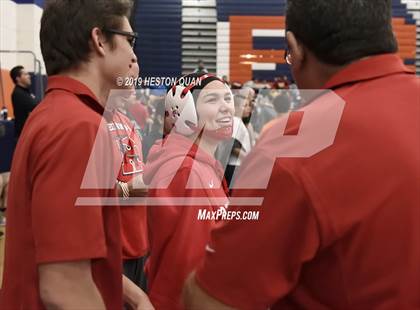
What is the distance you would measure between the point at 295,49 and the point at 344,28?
0.38 feet

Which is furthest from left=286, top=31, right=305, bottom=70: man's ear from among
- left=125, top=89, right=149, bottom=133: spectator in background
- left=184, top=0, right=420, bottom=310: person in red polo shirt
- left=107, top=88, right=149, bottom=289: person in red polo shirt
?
left=125, top=89, right=149, bottom=133: spectator in background

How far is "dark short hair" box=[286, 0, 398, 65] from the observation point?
1095 millimetres

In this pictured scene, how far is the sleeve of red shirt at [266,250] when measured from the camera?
1022 millimetres

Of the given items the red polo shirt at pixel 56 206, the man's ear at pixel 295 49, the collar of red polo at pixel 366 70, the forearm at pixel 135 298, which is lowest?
the forearm at pixel 135 298

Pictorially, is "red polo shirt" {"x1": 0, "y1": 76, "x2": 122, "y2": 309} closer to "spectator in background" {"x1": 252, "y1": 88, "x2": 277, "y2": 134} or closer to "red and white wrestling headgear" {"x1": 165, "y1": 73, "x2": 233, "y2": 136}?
"red and white wrestling headgear" {"x1": 165, "y1": 73, "x2": 233, "y2": 136}

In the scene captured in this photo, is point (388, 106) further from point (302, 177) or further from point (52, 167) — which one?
point (52, 167)

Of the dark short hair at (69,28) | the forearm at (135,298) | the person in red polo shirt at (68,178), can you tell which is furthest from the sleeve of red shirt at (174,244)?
the dark short hair at (69,28)

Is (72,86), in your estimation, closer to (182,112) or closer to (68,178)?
(68,178)

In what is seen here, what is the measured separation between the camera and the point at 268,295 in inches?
42.1

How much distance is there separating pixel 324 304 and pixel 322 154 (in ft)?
1.00

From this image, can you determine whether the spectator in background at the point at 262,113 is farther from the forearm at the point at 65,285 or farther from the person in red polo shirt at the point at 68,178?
the forearm at the point at 65,285

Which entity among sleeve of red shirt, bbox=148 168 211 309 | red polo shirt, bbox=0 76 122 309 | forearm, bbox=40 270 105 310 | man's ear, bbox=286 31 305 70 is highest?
man's ear, bbox=286 31 305 70

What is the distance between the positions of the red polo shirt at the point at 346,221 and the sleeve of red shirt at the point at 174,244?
0.73 m

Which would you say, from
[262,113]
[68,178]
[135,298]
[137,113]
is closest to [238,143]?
[137,113]
